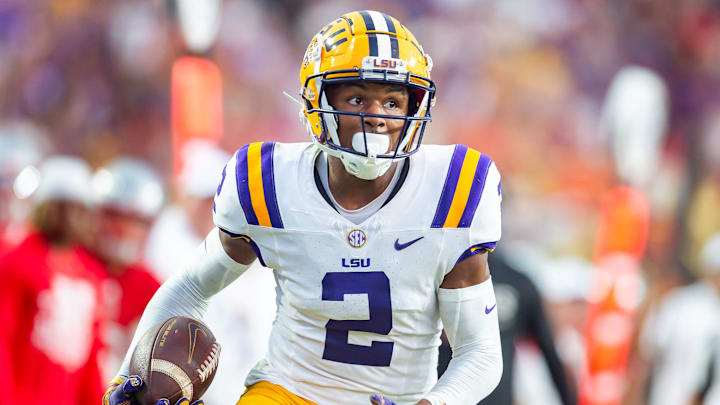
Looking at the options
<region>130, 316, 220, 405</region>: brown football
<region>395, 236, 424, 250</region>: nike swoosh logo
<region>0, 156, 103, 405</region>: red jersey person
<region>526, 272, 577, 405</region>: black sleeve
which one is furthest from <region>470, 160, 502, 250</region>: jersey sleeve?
<region>0, 156, 103, 405</region>: red jersey person

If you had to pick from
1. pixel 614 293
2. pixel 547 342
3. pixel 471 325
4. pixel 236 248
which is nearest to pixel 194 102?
pixel 614 293

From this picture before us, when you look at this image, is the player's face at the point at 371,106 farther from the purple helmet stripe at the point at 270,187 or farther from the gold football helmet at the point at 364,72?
the purple helmet stripe at the point at 270,187

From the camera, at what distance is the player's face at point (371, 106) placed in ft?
7.82

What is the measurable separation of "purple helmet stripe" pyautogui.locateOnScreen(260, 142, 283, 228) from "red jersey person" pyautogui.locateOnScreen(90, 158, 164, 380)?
6.86ft

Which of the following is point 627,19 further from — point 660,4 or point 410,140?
point 410,140

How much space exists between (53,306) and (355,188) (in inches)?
93.6

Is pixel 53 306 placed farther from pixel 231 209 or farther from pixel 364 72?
pixel 364 72

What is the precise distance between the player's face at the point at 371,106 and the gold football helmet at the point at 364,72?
20mm

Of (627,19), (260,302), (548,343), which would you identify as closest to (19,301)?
(260,302)

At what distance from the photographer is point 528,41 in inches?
323

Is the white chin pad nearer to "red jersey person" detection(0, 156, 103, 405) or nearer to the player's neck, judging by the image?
the player's neck

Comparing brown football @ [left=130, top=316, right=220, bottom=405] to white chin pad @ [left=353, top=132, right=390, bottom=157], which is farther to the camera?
white chin pad @ [left=353, top=132, right=390, bottom=157]

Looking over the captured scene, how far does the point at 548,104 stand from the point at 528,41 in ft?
1.85

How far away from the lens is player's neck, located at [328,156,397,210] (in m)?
2.49
